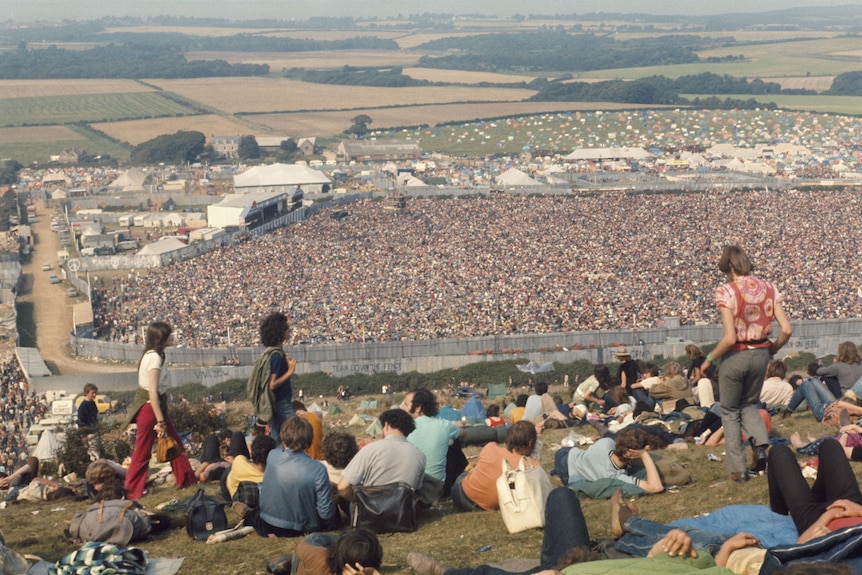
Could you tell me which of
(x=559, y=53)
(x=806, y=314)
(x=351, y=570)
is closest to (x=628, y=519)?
(x=351, y=570)

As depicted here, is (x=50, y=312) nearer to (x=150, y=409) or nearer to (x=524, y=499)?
(x=150, y=409)

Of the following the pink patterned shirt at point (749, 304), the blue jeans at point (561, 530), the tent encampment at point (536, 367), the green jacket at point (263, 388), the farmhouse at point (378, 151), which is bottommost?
the farmhouse at point (378, 151)

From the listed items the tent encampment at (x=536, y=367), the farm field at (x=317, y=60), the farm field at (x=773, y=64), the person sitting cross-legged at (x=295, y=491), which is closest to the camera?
the person sitting cross-legged at (x=295, y=491)

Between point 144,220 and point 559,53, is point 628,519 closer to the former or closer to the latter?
point 144,220

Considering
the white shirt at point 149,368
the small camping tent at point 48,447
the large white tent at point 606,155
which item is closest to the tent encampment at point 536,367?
the small camping tent at point 48,447

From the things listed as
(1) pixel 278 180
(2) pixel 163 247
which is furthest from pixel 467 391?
(1) pixel 278 180

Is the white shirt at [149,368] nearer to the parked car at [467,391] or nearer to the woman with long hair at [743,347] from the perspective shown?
the woman with long hair at [743,347]
